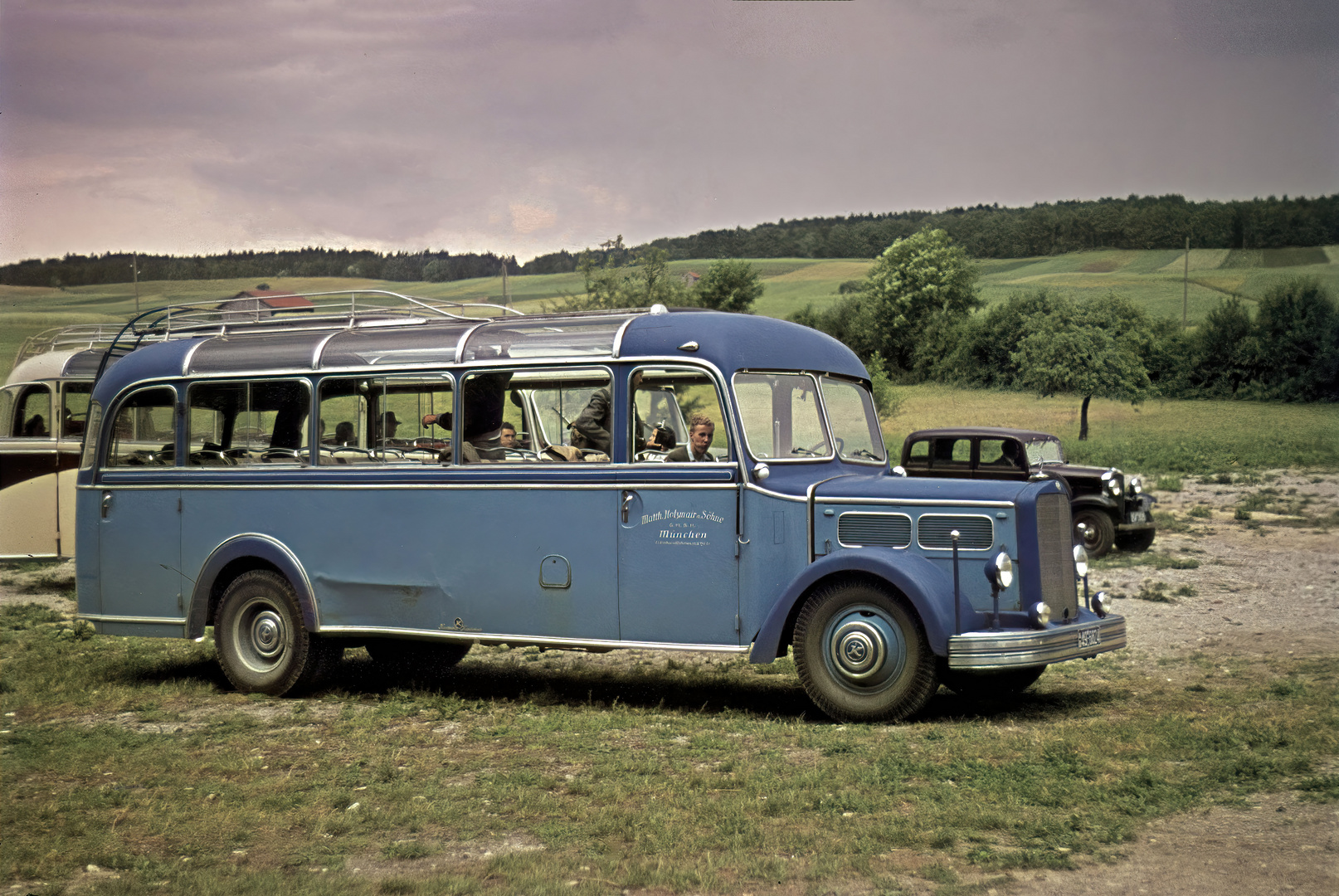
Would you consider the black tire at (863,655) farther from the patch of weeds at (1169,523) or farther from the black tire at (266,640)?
Answer: the patch of weeds at (1169,523)

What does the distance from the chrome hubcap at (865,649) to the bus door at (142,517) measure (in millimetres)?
5585

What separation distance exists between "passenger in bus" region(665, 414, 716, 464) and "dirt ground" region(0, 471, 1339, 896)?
381cm

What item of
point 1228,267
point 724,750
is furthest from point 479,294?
point 724,750

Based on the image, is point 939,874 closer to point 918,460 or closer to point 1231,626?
point 1231,626

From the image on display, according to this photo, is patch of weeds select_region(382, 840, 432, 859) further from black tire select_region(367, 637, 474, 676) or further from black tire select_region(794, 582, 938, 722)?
black tire select_region(367, 637, 474, 676)

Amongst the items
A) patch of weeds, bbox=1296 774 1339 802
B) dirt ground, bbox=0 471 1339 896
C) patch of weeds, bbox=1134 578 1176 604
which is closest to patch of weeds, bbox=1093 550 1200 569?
dirt ground, bbox=0 471 1339 896

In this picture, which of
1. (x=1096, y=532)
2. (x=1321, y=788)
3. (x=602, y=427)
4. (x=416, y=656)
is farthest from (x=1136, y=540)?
(x=1321, y=788)

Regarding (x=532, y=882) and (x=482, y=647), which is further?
(x=482, y=647)

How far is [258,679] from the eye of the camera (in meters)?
9.90

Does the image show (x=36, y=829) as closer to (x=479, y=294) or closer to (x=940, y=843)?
(x=940, y=843)

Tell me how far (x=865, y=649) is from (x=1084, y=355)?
37.4 metres

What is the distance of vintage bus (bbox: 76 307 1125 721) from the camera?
788 centimetres

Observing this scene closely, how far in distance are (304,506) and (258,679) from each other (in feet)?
4.87

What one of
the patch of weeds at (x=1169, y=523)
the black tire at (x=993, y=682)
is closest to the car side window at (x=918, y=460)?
the patch of weeds at (x=1169, y=523)
